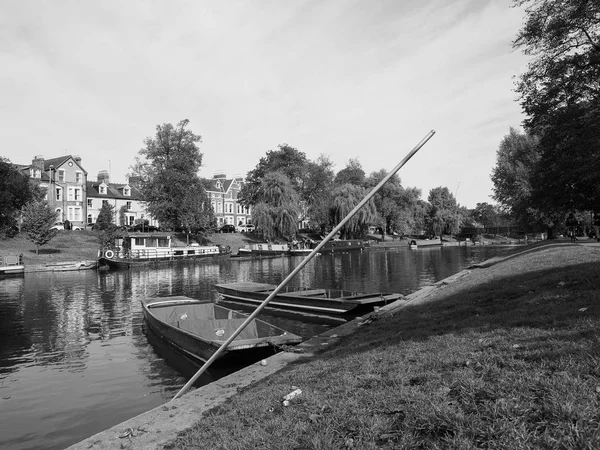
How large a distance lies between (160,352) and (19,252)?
44.0 m

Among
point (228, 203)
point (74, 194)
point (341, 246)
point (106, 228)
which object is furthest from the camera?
point (228, 203)

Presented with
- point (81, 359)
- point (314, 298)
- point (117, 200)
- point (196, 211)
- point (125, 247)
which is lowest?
point (81, 359)

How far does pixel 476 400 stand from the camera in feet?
14.8

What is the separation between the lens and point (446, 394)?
479 centimetres

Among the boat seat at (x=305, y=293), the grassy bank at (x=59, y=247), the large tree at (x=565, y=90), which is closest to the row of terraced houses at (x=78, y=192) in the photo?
the grassy bank at (x=59, y=247)

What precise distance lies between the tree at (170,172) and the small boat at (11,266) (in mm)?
24778

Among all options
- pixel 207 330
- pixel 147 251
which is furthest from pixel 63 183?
pixel 207 330

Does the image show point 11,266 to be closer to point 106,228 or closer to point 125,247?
point 125,247

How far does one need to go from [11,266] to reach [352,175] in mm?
65816

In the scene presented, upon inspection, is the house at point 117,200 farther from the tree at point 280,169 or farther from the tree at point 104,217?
the tree at point 280,169

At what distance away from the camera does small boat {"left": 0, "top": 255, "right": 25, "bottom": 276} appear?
39.1 meters

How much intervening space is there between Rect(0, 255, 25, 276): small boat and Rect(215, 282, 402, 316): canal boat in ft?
84.6

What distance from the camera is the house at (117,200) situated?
71562 mm

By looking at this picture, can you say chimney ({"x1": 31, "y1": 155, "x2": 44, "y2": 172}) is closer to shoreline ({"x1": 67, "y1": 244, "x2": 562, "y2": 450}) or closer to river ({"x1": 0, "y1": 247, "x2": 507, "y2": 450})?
river ({"x1": 0, "y1": 247, "x2": 507, "y2": 450})
